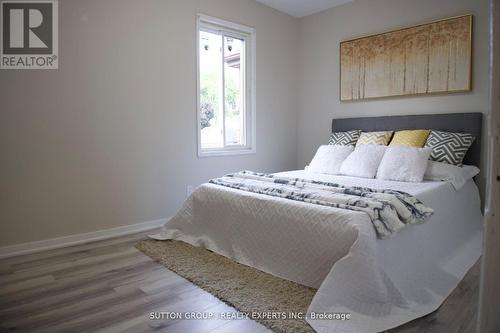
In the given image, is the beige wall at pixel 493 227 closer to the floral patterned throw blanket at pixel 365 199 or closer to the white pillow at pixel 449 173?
the floral patterned throw blanket at pixel 365 199

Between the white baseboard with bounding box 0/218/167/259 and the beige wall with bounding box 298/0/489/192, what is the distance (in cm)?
251

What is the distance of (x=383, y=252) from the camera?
6.12 feet

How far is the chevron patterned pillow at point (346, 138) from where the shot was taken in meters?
3.92

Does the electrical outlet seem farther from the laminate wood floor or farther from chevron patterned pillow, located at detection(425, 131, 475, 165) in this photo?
chevron patterned pillow, located at detection(425, 131, 475, 165)

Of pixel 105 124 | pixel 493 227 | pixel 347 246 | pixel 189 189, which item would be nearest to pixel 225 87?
pixel 189 189

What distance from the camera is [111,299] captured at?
1.97 metres

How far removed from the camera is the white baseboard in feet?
8.85

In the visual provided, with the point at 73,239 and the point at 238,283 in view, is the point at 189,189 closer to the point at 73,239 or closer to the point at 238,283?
the point at 73,239

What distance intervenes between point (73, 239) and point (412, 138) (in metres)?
3.40

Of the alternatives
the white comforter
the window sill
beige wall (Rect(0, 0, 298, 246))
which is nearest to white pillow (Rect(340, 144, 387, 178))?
the white comforter

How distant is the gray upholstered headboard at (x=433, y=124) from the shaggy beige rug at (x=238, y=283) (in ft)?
7.86

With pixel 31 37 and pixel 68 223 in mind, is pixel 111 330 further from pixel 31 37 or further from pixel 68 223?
pixel 31 37

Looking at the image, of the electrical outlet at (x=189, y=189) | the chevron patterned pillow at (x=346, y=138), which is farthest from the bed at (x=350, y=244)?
the chevron patterned pillow at (x=346, y=138)

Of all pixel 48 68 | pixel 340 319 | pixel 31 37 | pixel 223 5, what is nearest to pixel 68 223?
pixel 48 68
